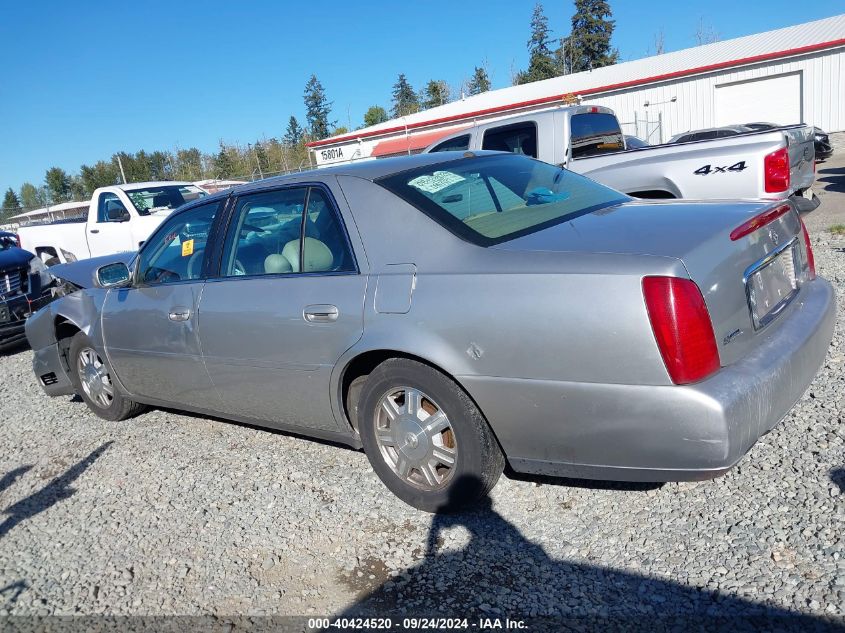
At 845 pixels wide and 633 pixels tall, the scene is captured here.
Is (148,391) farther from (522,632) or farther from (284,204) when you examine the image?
(522,632)

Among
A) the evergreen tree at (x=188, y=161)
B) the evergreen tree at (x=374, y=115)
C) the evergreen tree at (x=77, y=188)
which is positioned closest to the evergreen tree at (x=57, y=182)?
the evergreen tree at (x=77, y=188)

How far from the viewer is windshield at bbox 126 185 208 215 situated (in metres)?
11.6

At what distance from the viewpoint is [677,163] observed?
638 centimetres

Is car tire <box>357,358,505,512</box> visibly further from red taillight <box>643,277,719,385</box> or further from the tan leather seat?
red taillight <box>643,277,719,385</box>

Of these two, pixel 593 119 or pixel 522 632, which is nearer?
pixel 522 632

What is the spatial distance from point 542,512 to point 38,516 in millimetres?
2842

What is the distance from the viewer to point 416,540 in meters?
3.05

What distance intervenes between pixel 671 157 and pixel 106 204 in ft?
31.7

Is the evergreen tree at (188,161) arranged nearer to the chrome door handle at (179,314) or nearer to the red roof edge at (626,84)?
the red roof edge at (626,84)

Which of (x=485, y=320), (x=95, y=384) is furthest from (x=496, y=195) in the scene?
(x=95, y=384)

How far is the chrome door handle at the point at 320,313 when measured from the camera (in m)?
3.26

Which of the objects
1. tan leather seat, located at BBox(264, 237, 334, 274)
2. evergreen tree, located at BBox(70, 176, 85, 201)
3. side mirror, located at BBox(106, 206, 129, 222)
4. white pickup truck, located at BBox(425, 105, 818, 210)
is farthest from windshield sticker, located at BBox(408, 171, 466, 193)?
evergreen tree, located at BBox(70, 176, 85, 201)

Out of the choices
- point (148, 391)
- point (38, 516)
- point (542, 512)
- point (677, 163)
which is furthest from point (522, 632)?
point (677, 163)

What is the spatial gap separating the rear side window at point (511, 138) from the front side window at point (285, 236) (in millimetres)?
5067
